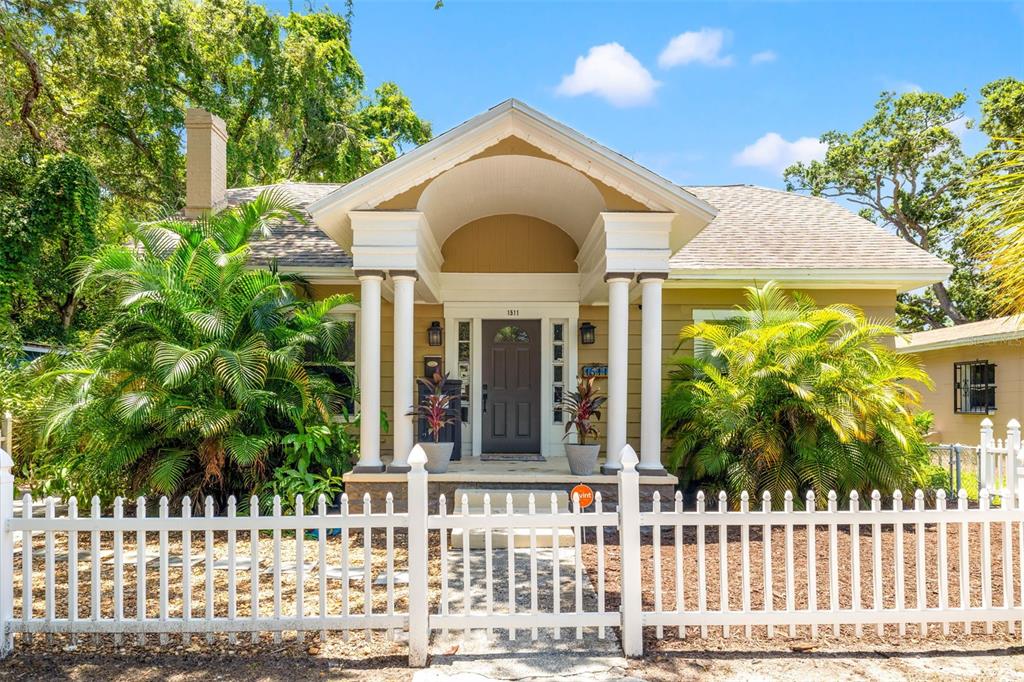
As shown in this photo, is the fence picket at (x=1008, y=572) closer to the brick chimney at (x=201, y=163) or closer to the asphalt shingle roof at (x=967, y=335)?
the asphalt shingle roof at (x=967, y=335)

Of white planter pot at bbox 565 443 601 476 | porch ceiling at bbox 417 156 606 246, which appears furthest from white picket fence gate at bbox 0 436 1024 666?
porch ceiling at bbox 417 156 606 246

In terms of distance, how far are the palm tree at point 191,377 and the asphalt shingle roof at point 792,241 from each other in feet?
16.9

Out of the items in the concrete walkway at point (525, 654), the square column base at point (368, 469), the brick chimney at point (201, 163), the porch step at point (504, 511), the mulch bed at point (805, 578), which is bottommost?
the mulch bed at point (805, 578)

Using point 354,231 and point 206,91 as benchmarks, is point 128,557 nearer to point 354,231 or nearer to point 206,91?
point 354,231

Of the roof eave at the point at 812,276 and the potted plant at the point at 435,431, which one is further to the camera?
the roof eave at the point at 812,276

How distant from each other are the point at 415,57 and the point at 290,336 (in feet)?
31.1

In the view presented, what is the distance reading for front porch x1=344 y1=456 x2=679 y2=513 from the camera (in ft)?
22.0

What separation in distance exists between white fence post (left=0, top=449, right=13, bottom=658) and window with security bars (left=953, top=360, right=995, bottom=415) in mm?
15474

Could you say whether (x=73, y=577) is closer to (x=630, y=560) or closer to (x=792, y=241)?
(x=630, y=560)

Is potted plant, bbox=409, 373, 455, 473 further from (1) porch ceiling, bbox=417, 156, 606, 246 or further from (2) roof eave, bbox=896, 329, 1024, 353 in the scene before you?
(2) roof eave, bbox=896, 329, 1024, 353

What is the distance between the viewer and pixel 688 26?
11.6 meters

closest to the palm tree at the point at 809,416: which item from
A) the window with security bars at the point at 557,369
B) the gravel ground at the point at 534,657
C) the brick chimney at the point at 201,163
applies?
the window with security bars at the point at 557,369

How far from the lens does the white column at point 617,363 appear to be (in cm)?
696

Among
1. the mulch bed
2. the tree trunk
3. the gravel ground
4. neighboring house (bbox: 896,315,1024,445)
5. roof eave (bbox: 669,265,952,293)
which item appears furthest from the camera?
the tree trunk
